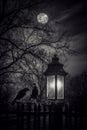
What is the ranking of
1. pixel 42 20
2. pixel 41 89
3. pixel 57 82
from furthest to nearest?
pixel 41 89 → pixel 42 20 → pixel 57 82

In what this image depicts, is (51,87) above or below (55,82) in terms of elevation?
below

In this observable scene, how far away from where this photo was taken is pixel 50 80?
383 inches

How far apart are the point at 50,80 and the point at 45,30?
402 cm

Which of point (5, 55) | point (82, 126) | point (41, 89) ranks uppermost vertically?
point (5, 55)

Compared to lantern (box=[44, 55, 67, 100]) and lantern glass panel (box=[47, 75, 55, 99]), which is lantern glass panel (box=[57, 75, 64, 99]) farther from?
Answer: lantern glass panel (box=[47, 75, 55, 99])

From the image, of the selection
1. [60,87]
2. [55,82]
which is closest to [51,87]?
[55,82]

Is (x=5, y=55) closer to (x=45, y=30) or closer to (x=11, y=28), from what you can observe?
(x=11, y=28)

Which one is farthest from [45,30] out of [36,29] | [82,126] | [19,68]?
[82,126]

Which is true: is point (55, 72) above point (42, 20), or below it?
below

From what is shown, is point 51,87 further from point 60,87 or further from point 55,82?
point 60,87

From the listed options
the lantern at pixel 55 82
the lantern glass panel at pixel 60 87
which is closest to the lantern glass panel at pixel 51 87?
the lantern at pixel 55 82

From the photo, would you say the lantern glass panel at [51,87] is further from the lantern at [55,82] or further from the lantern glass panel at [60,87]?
the lantern glass panel at [60,87]

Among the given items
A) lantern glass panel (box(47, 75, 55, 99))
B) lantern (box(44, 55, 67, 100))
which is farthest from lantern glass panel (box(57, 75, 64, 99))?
lantern glass panel (box(47, 75, 55, 99))

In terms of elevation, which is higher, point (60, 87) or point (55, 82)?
point (55, 82)
